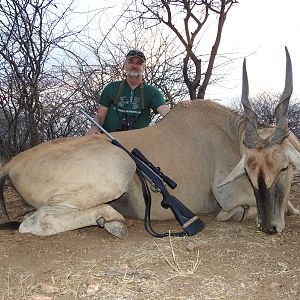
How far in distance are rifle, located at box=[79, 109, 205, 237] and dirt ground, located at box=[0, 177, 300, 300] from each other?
0.28ft

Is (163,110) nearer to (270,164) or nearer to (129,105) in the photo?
(129,105)

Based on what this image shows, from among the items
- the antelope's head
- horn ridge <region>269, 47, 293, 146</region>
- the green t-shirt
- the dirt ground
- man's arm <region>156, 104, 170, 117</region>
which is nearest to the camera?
the dirt ground

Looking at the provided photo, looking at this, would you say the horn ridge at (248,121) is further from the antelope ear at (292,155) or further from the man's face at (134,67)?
the man's face at (134,67)

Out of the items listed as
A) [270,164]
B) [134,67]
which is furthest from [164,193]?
[134,67]

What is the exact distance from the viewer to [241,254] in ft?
9.17

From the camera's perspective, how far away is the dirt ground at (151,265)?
226 cm

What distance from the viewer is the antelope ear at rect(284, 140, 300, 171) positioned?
336cm

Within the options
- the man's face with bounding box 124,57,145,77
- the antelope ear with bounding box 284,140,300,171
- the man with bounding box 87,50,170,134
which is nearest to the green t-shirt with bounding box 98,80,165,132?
the man with bounding box 87,50,170,134

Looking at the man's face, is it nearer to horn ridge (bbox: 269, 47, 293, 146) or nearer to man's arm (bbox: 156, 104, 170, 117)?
man's arm (bbox: 156, 104, 170, 117)

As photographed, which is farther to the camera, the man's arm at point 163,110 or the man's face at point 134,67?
the man's face at point 134,67

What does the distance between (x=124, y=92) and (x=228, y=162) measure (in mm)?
1493

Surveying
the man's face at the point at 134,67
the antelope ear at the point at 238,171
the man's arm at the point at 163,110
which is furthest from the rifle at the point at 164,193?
the man's face at the point at 134,67

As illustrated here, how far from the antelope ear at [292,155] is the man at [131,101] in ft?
5.62

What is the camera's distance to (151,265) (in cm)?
261
